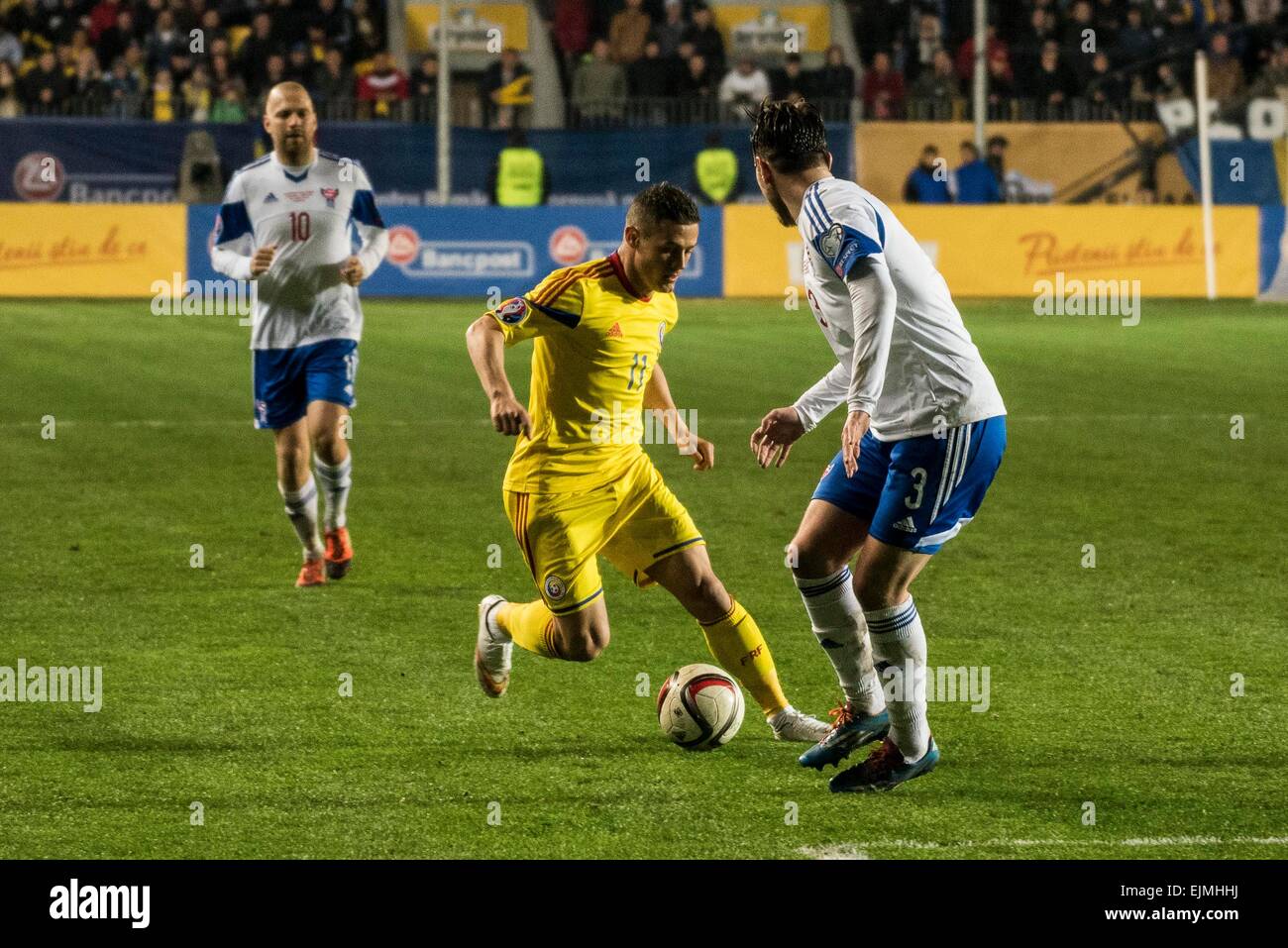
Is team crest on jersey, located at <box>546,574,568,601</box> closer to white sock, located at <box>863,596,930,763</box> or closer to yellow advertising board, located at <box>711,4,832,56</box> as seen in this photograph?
white sock, located at <box>863,596,930,763</box>

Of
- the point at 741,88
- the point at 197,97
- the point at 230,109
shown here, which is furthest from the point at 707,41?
the point at 197,97

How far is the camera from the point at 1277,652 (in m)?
7.85

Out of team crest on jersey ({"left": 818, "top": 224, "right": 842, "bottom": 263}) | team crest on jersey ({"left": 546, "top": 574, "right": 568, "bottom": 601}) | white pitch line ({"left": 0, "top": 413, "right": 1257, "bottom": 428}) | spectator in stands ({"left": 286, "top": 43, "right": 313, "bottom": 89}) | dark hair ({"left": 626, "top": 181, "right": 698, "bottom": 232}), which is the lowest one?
white pitch line ({"left": 0, "top": 413, "right": 1257, "bottom": 428})

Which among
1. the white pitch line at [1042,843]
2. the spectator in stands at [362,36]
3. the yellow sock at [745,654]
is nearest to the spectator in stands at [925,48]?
the spectator in stands at [362,36]

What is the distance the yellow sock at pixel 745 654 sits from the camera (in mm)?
6539

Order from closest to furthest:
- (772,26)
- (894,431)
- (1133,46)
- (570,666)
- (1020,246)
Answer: (894,431) < (570,666) < (1020,246) < (1133,46) < (772,26)

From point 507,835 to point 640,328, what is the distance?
5.91ft

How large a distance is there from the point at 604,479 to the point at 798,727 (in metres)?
1.01

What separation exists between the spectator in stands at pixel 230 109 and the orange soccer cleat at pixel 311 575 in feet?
66.1

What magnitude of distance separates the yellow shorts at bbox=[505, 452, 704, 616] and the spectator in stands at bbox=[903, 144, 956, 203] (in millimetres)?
20832

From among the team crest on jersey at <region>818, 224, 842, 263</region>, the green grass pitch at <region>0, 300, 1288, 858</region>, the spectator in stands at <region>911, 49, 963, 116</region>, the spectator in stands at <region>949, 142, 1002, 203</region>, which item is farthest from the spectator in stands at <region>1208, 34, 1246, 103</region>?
the team crest on jersey at <region>818, 224, 842, 263</region>

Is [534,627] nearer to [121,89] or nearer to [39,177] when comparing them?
[39,177]

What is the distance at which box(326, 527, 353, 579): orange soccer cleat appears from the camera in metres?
9.41

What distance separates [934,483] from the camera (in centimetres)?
584
